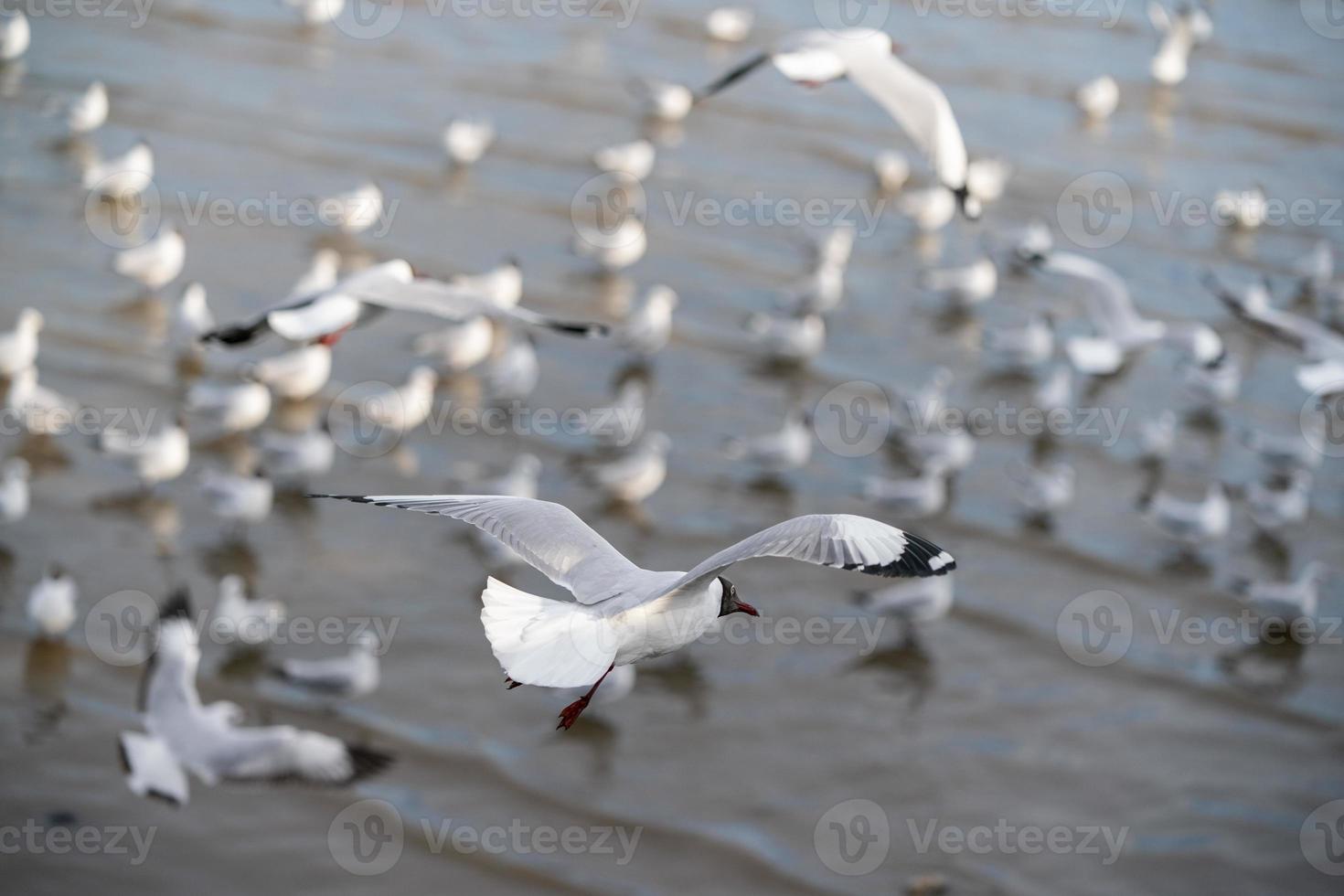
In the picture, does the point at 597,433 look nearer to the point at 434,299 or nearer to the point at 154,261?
the point at 154,261

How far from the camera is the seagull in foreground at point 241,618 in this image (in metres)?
10.1

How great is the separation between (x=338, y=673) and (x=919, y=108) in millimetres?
4667

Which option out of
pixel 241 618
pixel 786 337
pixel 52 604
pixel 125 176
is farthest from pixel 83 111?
pixel 241 618

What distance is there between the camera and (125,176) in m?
15.6

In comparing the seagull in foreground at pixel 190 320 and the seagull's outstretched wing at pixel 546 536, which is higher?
the seagull's outstretched wing at pixel 546 536

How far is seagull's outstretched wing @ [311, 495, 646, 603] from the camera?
19.6ft

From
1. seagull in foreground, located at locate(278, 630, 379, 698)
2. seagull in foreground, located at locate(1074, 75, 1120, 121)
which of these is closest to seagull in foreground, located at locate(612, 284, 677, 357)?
seagull in foreground, located at locate(278, 630, 379, 698)

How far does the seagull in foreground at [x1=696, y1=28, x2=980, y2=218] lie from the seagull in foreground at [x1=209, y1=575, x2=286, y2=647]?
172 inches

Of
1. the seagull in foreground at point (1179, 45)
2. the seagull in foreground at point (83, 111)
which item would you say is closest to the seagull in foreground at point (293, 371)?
the seagull in foreground at point (83, 111)

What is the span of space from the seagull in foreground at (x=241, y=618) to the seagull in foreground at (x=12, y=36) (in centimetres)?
1075

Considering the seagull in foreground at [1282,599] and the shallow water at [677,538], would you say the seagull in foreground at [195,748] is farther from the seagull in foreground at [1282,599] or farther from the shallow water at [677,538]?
the seagull in foreground at [1282,599]

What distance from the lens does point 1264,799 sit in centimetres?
1023

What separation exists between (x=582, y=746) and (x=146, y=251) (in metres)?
6.63

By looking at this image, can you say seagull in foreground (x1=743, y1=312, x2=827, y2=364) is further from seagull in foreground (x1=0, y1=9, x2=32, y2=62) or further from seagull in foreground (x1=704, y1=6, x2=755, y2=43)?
seagull in foreground (x1=0, y1=9, x2=32, y2=62)
